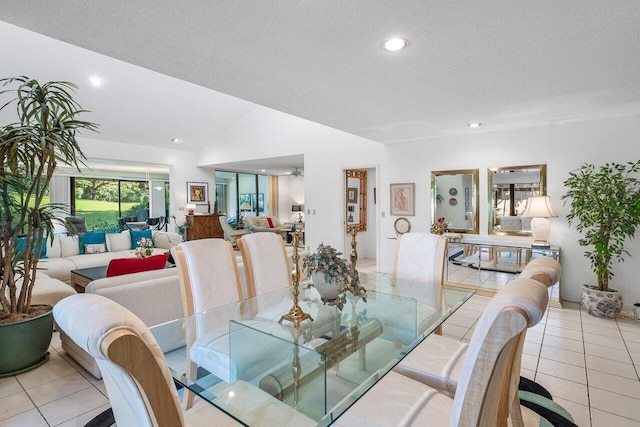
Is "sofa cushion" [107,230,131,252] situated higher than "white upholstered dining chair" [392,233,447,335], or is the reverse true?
"white upholstered dining chair" [392,233,447,335]

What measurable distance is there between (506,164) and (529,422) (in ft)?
11.7

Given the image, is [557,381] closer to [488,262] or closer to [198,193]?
[488,262]

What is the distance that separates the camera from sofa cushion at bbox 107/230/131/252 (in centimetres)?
609

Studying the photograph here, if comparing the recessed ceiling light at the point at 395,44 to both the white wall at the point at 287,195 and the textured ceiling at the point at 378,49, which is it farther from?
the white wall at the point at 287,195

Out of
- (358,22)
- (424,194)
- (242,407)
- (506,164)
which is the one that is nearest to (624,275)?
(506,164)

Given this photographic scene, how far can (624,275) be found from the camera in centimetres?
396

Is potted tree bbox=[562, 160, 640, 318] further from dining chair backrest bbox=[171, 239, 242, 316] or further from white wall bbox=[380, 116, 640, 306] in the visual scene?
dining chair backrest bbox=[171, 239, 242, 316]

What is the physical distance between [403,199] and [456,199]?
839 millimetres

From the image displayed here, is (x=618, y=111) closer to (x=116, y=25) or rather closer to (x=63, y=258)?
(x=116, y=25)

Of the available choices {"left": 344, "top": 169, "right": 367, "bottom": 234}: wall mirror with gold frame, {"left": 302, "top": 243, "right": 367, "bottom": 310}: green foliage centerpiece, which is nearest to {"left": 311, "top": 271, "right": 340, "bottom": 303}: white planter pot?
{"left": 302, "top": 243, "right": 367, "bottom": 310}: green foliage centerpiece

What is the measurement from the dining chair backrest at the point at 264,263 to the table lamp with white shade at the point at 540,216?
3.31 m

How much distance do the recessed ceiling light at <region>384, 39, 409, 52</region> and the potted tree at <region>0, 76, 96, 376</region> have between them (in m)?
2.28

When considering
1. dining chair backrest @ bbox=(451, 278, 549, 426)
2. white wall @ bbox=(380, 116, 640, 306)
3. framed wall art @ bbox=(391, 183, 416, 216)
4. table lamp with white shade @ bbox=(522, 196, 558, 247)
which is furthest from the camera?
framed wall art @ bbox=(391, 183, 416, 216)

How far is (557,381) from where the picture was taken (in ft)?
8.02
